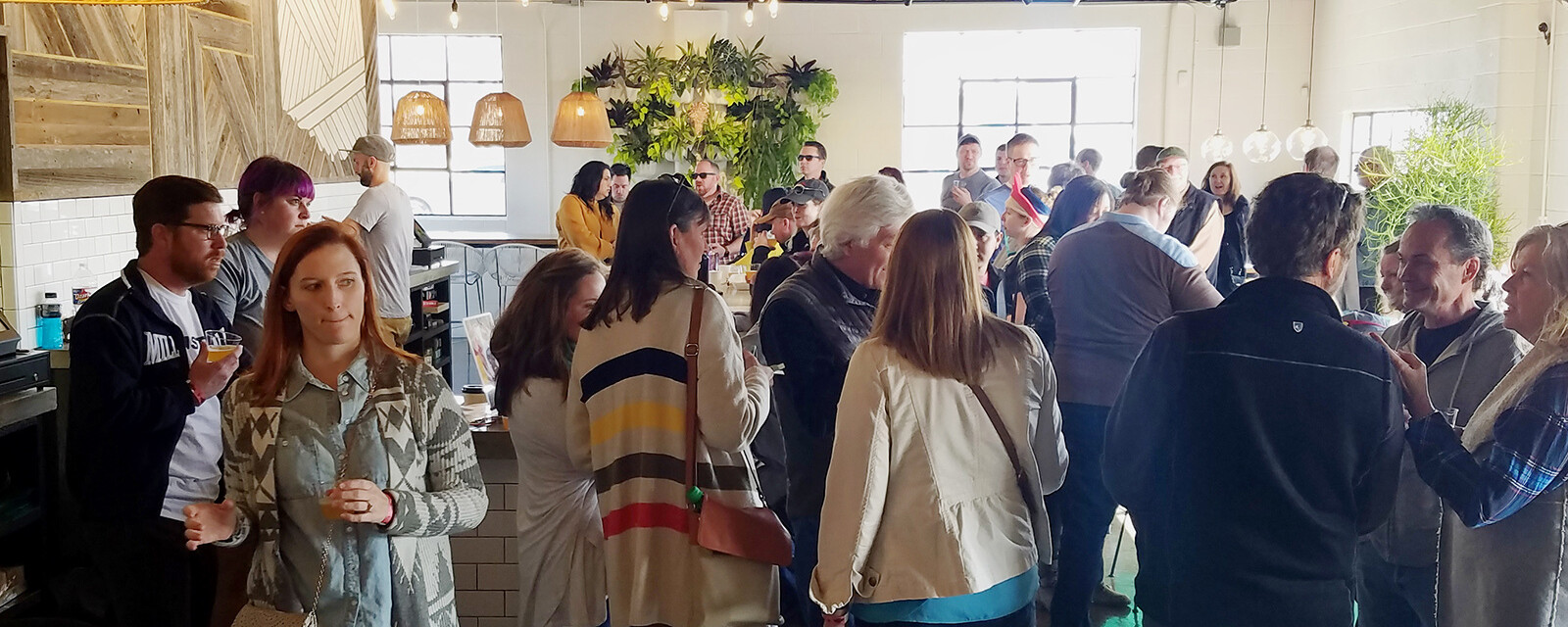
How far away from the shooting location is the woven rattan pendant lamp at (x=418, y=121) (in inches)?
304

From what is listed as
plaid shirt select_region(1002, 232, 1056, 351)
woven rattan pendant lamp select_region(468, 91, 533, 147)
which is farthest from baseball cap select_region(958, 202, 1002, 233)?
woven rattan pendant lamp select_region(468, 91, 533, 147)

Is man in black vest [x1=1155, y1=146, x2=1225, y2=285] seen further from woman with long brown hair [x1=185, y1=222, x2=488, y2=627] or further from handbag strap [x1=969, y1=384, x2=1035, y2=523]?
woman with long brown hair [x1=185, y1=222, x2=488, y2=627]

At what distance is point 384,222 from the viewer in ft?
21.6

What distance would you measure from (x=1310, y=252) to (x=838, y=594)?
1.13 m

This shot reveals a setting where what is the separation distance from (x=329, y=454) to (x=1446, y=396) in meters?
2.39

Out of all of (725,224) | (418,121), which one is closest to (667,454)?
(725,224)

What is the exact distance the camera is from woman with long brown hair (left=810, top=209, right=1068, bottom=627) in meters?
2.47

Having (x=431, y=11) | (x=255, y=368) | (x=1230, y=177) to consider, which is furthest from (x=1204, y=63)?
(x=255, y=368)

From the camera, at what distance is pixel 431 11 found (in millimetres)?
12992

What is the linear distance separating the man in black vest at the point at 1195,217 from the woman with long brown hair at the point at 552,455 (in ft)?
13.2

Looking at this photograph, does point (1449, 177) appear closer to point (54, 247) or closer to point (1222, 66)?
point (1222, 66)

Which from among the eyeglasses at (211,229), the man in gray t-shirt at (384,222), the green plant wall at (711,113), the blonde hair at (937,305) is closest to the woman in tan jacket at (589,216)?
the man in gray t-shirt at (384,222)

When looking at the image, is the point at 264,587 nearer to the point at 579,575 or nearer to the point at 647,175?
the point at 579,575

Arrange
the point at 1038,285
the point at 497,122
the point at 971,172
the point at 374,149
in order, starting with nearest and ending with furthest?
the point at 1038,285
the point at 374,149
the point at 497,122
the point at 971,172
